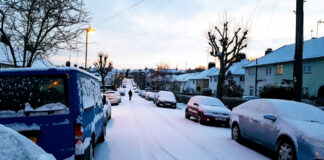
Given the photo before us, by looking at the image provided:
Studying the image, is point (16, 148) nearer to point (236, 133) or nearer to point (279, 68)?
point (236, 133)

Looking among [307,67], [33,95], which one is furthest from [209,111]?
[307,67]

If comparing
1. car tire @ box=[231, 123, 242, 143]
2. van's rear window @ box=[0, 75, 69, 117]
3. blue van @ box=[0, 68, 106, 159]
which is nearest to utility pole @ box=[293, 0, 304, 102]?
car tire @ box=[231, 123, 242, 143]

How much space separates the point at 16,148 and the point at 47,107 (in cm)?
233

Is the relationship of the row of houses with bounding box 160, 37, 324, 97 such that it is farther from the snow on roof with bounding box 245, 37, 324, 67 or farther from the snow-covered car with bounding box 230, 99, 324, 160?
the snow-covered car with bounding box 230, 99, 324, 160

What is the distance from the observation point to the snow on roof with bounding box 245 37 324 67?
2917 cm

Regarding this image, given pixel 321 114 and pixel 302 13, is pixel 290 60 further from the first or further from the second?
pixel 321 114

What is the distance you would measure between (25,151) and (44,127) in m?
2.26

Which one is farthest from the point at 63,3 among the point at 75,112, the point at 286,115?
the point at 286,115

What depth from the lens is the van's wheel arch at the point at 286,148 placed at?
18.3 feet

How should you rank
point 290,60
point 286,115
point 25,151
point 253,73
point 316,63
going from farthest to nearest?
point 253,73 < point 290,60 < point 316,63 < point 286,115 < point 25,151

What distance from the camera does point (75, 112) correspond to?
13.1 ft

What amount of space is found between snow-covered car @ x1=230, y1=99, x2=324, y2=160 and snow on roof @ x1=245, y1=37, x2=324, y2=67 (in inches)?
973

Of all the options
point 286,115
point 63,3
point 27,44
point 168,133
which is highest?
point 63,3

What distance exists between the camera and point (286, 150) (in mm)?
5789
